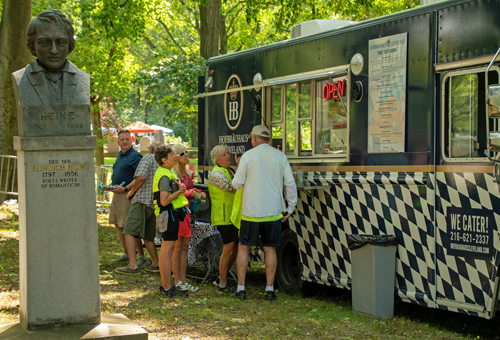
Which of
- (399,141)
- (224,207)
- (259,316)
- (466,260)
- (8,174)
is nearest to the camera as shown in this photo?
(466,260)

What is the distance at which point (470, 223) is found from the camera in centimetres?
528

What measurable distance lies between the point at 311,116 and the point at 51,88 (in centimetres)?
319

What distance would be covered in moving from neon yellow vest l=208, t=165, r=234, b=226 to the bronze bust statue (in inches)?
96.4

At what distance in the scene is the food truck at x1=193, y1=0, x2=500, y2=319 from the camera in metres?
5.26

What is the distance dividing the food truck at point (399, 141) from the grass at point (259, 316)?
0.34 m

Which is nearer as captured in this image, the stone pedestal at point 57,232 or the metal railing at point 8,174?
the stone pedestal at point 57,232

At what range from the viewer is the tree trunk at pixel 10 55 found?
12797 mm

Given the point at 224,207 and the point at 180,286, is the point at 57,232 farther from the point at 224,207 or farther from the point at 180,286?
the point at 224,207

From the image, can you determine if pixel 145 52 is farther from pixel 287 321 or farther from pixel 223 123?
pixel 287 321

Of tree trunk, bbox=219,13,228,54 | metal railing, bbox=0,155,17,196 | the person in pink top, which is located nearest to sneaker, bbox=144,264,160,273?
the person in pink top

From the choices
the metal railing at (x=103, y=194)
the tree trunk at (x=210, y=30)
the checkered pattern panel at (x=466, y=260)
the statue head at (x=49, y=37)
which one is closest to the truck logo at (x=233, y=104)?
the statue head at (x=49, y=37)

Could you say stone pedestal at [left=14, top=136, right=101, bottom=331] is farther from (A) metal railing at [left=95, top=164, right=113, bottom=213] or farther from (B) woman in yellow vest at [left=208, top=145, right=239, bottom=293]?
(A) metal railing at [left=95, top=164, right=113, bottom=213]

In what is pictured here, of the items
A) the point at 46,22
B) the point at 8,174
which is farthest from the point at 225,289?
the point at 8,174

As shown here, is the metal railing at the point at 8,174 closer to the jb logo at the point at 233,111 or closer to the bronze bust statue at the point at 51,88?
the jb logo at the point at 233,111
